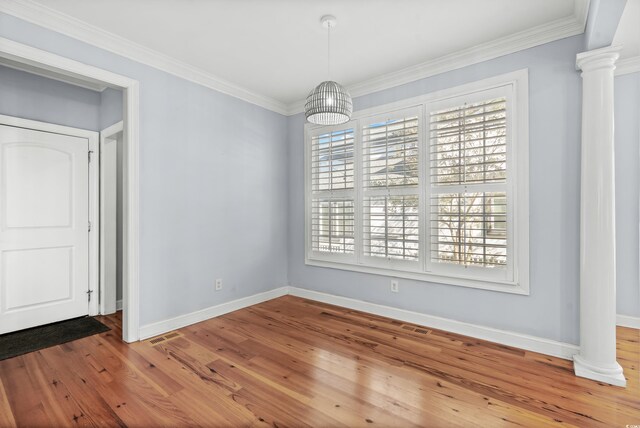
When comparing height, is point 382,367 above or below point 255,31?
below

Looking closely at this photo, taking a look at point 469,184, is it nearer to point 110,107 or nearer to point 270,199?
point 270,199

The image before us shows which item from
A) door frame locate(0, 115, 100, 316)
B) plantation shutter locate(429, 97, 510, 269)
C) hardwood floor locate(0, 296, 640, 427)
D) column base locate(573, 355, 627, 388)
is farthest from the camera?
door frame locate(0, 115, 100, 316)

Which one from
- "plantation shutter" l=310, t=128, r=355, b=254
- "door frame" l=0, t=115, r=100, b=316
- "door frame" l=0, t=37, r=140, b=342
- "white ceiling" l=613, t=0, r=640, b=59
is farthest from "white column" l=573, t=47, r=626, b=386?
"door frame" l=0, t=115, r=100, b=316

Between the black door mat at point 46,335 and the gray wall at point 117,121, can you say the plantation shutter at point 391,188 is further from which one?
the black door mat at point 46,335

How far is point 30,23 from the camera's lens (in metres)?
2.36

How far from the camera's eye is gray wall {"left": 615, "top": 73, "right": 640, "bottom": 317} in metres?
3.15

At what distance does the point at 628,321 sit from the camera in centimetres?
321

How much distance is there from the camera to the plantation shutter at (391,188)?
3.37m

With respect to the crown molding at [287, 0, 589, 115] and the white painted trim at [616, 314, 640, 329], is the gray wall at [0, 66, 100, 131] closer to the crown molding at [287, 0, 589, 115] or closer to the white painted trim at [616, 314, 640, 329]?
the crown molding at [287, 0, 589, 115]

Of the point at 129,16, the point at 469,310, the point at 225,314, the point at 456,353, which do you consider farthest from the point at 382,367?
the point at 129,16

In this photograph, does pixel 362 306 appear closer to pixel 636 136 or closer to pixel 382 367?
pixel 382 367

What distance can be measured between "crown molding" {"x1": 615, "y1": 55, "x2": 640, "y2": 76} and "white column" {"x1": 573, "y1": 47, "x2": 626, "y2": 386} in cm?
135

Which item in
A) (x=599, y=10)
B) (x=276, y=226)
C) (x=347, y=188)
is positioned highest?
(x=599, y=10)

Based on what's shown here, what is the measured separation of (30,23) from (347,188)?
3.13 m
